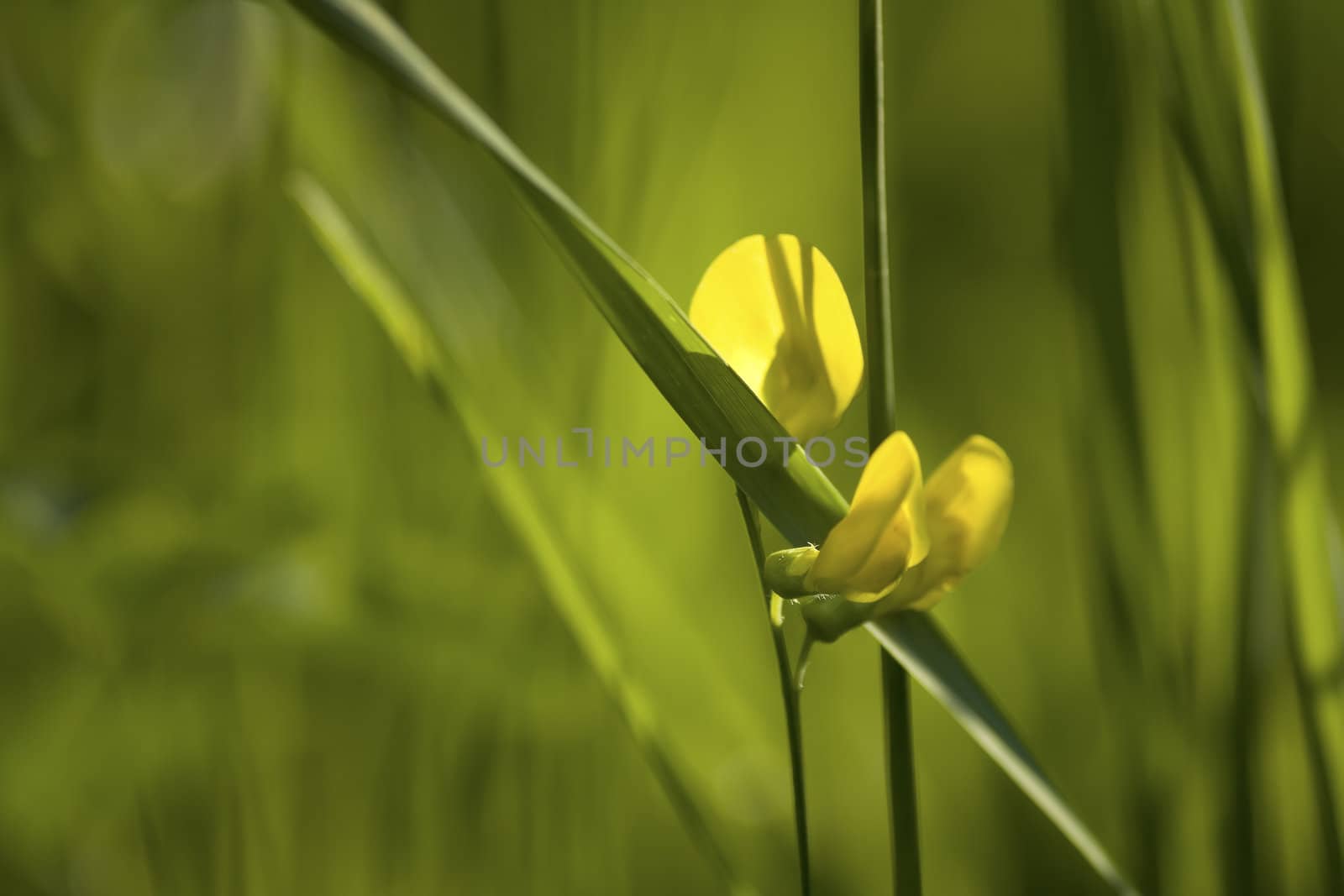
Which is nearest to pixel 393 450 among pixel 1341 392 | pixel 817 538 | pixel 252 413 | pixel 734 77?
pixel 252 413

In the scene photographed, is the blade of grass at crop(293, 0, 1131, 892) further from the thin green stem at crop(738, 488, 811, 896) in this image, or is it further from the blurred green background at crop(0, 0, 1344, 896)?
the blurred green background at crop(0, 0, 1344, 896)

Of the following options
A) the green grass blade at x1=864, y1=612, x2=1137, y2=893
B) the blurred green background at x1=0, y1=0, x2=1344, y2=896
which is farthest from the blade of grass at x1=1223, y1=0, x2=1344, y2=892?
the green grass blade at x1=864, y1=612, x2=1137, y2=893

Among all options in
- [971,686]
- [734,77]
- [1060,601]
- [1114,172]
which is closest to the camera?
[971,686]

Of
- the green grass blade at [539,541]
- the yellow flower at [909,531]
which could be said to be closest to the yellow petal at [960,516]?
the yellow flower at [909,531]

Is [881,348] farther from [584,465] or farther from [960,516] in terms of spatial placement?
[584,465]

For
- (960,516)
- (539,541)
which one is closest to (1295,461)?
(960,516)

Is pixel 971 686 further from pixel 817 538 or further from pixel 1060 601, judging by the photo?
A: pixel 1060 601
